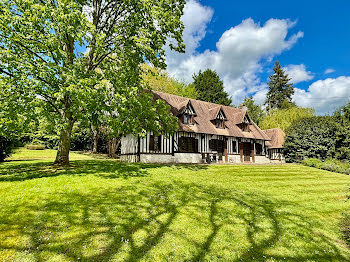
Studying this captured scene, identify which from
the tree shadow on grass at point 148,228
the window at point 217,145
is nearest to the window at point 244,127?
the window at point 217,145

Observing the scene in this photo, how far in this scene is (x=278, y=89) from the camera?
60594mm

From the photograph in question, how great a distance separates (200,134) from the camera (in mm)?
21531

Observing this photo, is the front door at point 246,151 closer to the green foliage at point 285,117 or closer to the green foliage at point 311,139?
the green foliage at point 311,139

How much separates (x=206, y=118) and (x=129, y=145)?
9731mm

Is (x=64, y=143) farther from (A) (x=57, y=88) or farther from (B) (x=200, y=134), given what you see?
(B) (x=200, y=134)

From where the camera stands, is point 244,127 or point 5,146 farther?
point 244,127

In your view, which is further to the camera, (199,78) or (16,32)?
(199,78)

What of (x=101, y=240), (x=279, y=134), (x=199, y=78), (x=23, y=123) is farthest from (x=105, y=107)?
(x=199, y=78)

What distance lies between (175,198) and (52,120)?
25.5 feet

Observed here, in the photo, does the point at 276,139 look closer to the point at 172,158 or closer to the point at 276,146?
the point at 276,146

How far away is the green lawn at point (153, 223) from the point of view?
4277mm

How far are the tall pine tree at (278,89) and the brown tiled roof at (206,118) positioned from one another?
129 feet

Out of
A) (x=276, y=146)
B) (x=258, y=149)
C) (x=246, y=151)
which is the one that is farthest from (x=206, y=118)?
(x=276, y=146)

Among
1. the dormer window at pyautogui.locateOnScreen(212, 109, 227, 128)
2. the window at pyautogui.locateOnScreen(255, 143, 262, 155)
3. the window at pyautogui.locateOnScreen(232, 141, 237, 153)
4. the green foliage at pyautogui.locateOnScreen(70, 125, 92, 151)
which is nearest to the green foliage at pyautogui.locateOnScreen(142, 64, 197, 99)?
the green foliage at pyautogui.locateOnScreen(70, 125, 92, 151)
